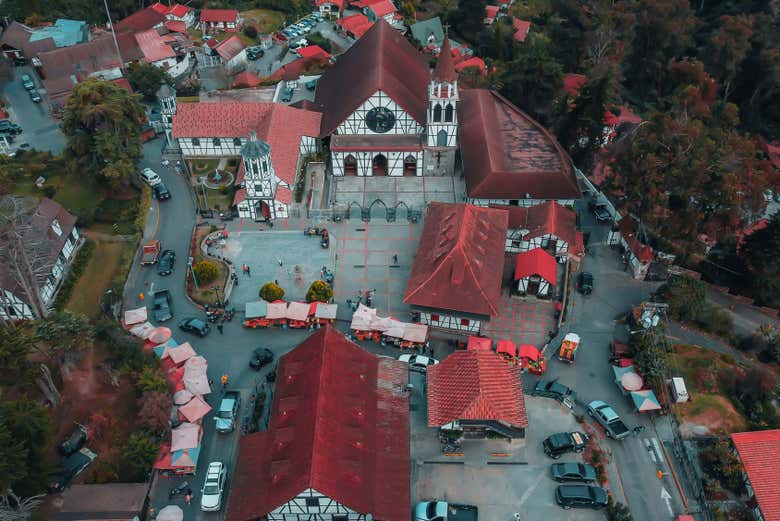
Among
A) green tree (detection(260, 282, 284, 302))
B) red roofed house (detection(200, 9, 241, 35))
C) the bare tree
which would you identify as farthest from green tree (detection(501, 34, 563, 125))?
the bare tree

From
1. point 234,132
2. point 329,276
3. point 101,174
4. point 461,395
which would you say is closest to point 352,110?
point 234,132

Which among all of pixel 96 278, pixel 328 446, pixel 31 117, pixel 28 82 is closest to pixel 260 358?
pixel 328 446

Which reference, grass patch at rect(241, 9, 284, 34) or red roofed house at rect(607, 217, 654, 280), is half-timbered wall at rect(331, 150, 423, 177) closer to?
red roofed house at rect(607, 217, 654, 280)

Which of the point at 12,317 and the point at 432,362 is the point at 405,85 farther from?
the point at 12,317

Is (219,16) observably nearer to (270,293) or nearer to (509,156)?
(509,156)

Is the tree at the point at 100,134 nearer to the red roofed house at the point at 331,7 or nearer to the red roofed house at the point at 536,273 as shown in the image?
the red roofed house at the point at 536,273
